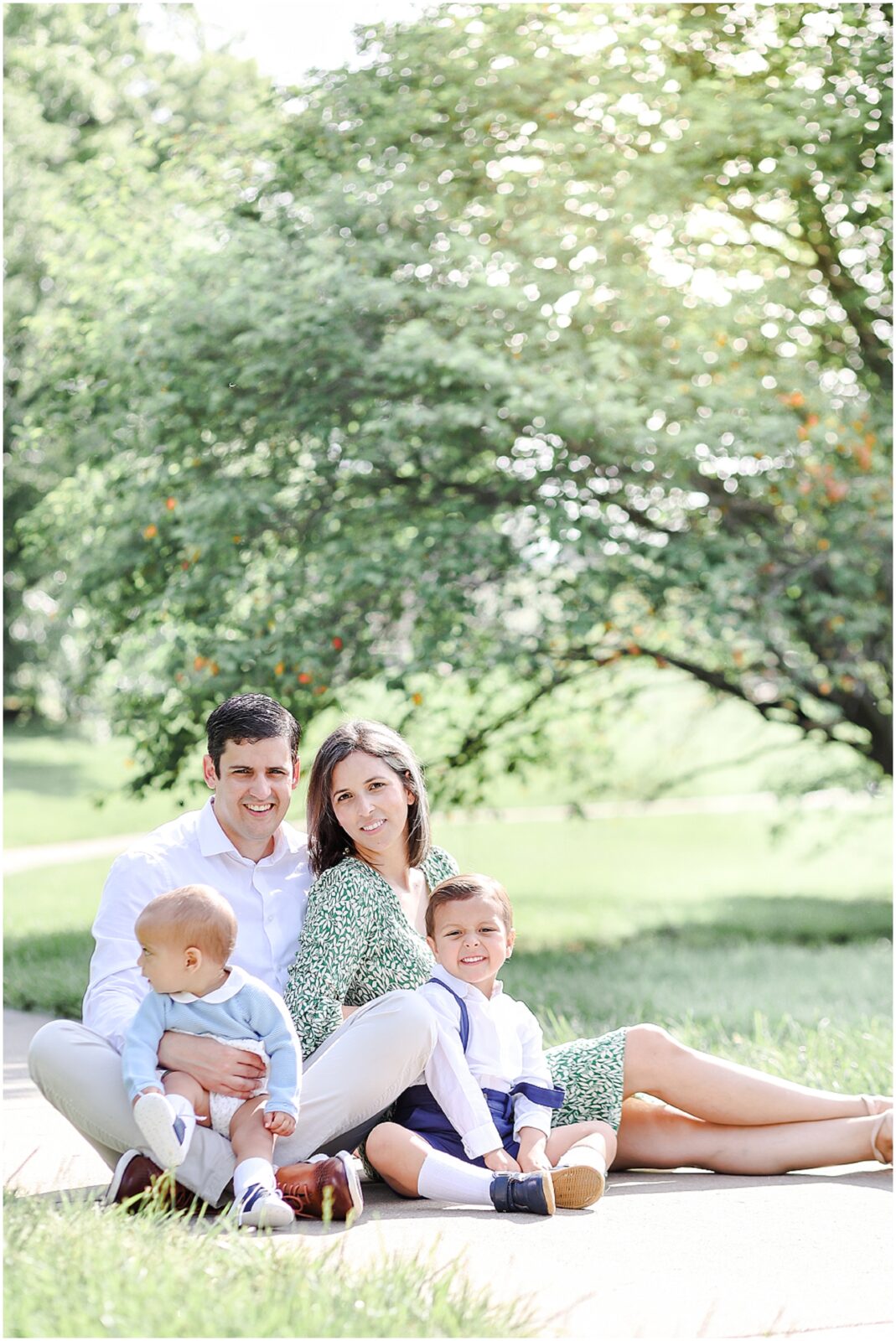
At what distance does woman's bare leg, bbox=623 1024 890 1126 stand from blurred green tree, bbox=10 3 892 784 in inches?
147

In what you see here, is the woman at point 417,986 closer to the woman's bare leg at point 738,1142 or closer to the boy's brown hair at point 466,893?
the woman's bare leg at point 738,1142

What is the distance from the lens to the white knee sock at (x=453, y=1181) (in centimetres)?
283

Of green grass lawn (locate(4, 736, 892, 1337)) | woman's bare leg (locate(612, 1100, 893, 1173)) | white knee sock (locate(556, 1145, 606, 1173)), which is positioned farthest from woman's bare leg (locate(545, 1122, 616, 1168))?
green grass lawn (locate(4, 736, 892, 1337))

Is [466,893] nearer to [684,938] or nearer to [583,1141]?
[583,1141]

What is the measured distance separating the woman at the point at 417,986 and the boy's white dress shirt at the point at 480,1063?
5.7 inches

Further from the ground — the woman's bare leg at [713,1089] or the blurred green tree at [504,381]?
the blurred green tree at [504,381]

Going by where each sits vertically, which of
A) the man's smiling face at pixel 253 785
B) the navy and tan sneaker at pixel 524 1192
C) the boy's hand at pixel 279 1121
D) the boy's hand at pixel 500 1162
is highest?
the man's smiling face at pixel 253 785

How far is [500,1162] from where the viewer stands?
2.88 metres

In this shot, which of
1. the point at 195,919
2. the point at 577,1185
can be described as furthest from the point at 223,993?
the point at 577,1185

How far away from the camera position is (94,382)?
7.83 meters

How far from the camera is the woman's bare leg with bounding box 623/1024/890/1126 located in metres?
3.18

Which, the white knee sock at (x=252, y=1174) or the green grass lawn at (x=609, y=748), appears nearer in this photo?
the white knee sock at (x=252, y=1174)

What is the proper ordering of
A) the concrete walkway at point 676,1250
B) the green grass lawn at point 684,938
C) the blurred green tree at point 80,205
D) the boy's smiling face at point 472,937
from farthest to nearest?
the blurred green tree at point 80,205 → the green grass lawn at point 684,938 → the boy's smiling face at point 472,937 → the concrete walkway at point 676,1250

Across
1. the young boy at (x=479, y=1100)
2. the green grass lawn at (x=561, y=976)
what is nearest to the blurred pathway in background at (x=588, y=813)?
the green grass lawn at (x=561, y=976)
